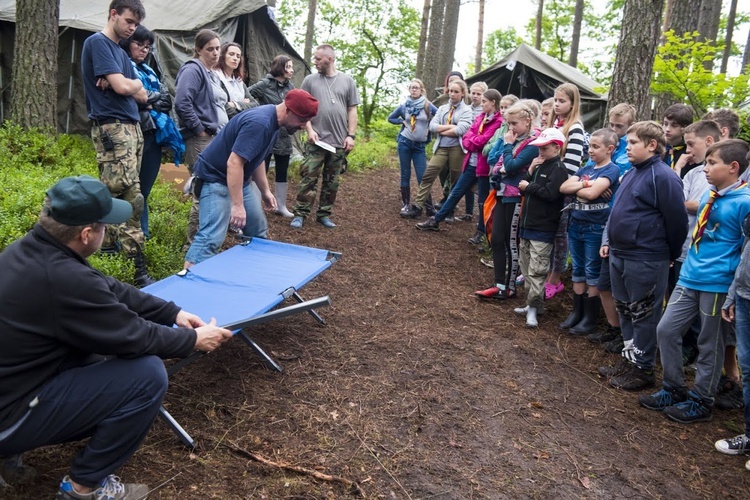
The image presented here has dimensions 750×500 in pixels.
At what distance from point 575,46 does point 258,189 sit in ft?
61.6

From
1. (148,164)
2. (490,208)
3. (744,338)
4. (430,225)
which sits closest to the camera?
(744,338)

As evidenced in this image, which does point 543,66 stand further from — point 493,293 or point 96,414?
point 96,414

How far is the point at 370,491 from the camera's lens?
2641 mm

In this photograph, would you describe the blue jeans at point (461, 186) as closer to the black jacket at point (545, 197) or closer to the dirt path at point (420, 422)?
the black jacket at point (545, 197)

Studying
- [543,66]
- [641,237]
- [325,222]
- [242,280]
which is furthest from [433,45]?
[242,280]

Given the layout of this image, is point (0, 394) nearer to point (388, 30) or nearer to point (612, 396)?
point (612, 396)

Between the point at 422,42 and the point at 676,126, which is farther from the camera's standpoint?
the point at 422,42

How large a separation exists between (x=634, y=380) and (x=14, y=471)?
3.72m

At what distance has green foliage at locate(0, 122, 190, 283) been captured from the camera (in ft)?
13.9

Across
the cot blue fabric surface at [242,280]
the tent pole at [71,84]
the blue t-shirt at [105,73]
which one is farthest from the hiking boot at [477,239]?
the tent pole at [71,84]

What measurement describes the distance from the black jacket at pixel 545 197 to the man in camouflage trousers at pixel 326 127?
2711mm

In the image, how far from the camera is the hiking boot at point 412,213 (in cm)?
823

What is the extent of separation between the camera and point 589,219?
4.64m

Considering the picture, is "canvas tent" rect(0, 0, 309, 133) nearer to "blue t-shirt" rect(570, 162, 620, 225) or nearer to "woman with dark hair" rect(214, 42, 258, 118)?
"woman with dark hair" rect(214, 42, 258, 118)
